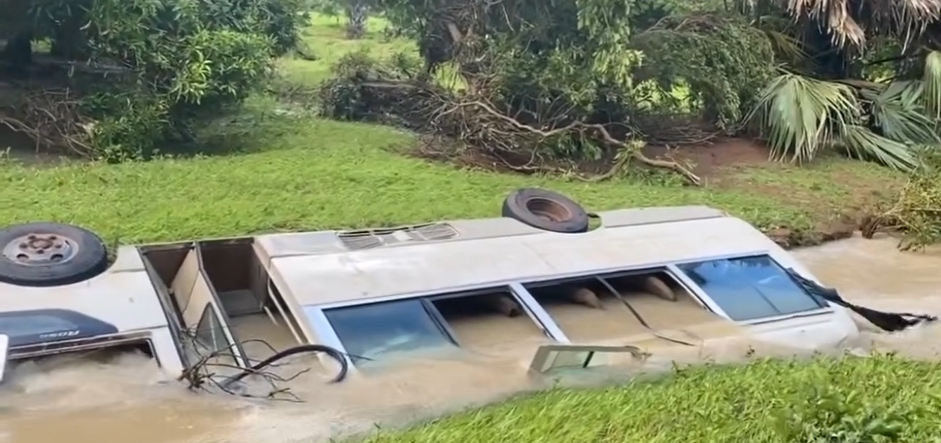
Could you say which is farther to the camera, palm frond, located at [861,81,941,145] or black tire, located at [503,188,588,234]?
palm frond, located at [861,81,941,145]

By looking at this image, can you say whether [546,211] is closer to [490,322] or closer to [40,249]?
[490,322]

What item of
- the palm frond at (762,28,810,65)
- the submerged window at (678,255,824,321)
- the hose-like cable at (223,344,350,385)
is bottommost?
the hose-like cable at (223,344,350,385)

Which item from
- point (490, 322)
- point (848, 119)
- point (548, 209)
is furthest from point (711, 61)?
point (490, 322)

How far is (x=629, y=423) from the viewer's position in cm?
436

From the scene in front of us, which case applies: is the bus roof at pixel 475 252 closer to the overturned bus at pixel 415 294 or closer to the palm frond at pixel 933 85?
the overturned bus at pixel 415 294

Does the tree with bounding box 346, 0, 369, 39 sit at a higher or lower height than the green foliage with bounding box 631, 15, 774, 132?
lower

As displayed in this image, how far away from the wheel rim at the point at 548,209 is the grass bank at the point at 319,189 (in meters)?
0.92

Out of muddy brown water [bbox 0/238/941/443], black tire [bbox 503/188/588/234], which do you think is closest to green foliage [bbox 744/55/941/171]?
black tire [bbox 503/188/588/234]

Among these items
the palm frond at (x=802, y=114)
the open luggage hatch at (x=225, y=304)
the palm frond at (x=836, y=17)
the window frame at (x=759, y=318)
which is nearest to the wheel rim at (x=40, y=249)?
the open luggage hatch at (x=225, y=304)

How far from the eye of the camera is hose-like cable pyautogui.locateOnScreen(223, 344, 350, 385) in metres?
5.00

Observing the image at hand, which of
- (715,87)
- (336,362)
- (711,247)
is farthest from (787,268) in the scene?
(715,87)

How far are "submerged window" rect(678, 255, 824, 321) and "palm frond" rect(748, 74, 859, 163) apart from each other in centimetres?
587

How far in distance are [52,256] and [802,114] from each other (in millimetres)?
9180

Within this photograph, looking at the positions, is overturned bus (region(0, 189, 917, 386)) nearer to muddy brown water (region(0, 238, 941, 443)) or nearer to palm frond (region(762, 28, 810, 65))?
muddy brown water (region(0, 238, 941, 443))
